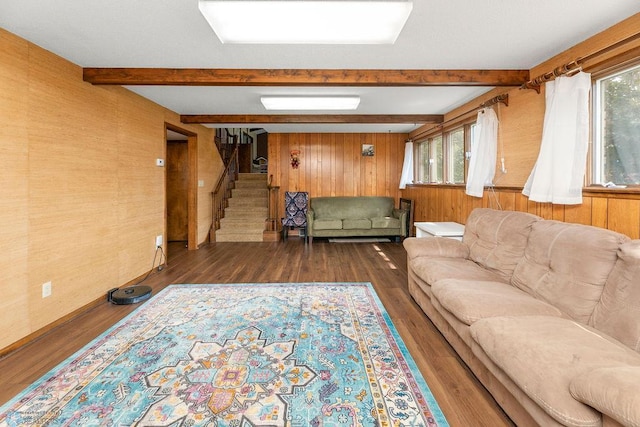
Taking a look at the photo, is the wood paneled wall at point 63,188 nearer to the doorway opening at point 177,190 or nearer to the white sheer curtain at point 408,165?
the doorway opening at point 177,190

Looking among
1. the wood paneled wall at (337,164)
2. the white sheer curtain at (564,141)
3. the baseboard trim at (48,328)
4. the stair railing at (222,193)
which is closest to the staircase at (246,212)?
the stair railing at (222,193)

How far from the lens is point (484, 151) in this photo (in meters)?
3.95

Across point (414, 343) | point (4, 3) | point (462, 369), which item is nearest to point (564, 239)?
point (462, 369)

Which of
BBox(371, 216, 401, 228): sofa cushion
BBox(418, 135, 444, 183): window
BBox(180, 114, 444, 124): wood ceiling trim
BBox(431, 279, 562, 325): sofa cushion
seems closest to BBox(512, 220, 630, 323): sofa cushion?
BBox(431, 279, 562, 325): sofa cushion

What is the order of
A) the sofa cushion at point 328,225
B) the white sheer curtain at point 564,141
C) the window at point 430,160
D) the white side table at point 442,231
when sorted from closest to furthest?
the white sheer curtain at point 564,141 < the white side table at point 442,231 < the window at point 430,160 < the sofa cushion at point 328,225

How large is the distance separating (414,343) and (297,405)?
110 centimetres

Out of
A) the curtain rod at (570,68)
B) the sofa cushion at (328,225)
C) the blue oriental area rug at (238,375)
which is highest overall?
the curtain rod at (570,68)

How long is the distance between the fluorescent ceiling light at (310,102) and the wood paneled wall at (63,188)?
5.67 ft

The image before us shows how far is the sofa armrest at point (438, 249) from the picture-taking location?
134 inches

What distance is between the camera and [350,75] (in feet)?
11.2

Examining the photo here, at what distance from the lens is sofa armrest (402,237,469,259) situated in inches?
134

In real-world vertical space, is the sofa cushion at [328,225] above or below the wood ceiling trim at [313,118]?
below

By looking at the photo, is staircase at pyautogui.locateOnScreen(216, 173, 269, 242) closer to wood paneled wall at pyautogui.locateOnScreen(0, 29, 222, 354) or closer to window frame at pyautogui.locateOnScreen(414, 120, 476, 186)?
wood paneled wall at pyautogui.locateOnScreen(0, 29, 222, 354)

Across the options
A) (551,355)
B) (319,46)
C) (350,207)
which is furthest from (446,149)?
(551,355)
